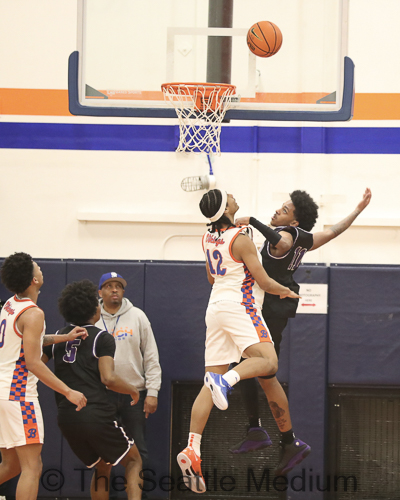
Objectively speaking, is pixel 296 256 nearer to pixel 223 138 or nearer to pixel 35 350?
pixel 35 350

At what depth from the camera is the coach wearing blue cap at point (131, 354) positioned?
606cm

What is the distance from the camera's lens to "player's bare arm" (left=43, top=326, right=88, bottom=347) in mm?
4672

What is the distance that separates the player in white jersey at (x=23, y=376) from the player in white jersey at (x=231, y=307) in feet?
3.08

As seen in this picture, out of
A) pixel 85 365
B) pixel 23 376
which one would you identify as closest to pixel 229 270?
pixel 85 365

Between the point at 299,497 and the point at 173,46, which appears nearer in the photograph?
the point at 173,46

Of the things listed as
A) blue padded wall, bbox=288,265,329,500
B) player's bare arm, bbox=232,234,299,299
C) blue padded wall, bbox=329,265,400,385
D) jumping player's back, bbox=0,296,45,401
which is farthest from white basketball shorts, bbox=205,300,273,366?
blue padded wall, bbox=329,265,400,385

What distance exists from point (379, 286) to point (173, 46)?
10.2ft

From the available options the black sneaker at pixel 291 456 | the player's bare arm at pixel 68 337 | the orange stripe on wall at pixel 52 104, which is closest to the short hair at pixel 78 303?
the player's bare arm at pixel 68 337

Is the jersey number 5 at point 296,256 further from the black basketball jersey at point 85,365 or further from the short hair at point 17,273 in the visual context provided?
the short hair at point 17,273

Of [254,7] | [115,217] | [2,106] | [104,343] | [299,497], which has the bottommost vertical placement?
[299,497]

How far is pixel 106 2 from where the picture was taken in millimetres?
5367

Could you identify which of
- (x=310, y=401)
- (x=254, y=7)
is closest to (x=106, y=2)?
(x=254, y=7)

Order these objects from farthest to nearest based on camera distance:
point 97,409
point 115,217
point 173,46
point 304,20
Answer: point 115,217
point 304,20
point 173,46
point 97,409

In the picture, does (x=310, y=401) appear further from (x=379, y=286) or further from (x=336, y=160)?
(x=336, y=160)
